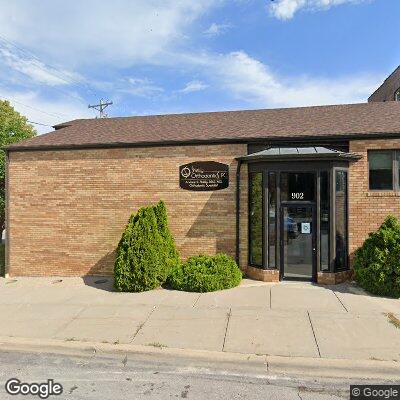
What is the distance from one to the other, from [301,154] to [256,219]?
7.56 ft

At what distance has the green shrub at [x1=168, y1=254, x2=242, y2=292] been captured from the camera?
29.3 ft

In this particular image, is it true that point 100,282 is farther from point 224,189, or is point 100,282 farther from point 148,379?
point 148,379

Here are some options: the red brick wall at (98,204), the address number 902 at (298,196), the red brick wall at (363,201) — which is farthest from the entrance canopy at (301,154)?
the address number 902 at (298,196)

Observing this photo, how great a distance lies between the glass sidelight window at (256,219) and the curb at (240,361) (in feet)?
15.4

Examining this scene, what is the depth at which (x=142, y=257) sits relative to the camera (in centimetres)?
903

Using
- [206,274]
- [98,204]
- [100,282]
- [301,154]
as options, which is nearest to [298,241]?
[301,154]

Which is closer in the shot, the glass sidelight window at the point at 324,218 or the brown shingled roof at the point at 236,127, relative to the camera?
the glass sidelight window at the point at 324,218

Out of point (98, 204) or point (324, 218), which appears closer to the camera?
point (324, 218)

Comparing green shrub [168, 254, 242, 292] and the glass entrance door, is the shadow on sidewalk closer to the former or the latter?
green shrub [168, 254, 242, 292]

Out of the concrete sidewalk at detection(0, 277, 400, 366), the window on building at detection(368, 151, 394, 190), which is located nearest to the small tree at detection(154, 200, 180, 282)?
the concrete sidewalk at detection(0, 277, 400, 366)

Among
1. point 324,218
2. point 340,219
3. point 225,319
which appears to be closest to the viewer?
point 225,319

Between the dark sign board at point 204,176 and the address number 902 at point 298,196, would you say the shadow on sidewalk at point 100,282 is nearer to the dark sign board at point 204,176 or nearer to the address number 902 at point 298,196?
Answer: the dark sign board at point 204,176

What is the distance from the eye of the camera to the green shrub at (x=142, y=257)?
8984 mm

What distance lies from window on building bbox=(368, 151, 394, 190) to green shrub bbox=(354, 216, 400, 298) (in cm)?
110
